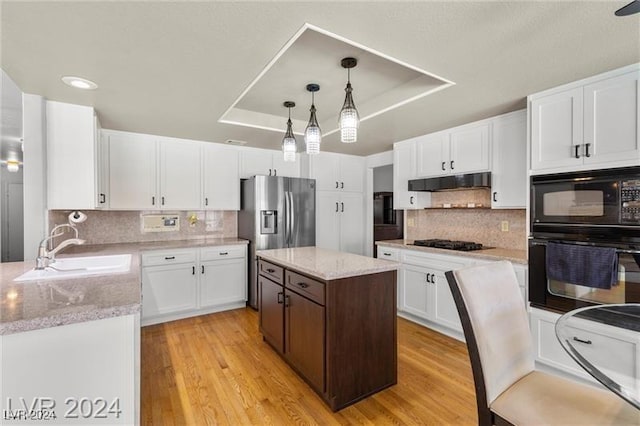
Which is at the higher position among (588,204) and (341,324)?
(588,204)

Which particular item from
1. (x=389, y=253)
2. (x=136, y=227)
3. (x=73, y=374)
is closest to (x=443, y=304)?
(x=389, y=253)

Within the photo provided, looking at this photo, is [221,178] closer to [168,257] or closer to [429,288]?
[168,257]

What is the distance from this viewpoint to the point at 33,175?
93.6 inches

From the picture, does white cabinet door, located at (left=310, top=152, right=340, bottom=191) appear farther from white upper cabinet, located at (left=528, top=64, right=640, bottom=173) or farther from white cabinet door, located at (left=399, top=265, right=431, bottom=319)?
white upper cabinet, located at (left=528, top=64, right=640, bottom=173)

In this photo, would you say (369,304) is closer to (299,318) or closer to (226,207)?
(299,318)

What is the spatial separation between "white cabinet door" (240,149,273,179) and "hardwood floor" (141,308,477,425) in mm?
2126

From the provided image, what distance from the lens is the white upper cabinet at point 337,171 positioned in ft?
14.7

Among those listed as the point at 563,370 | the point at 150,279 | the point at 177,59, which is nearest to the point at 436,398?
the point at 563,370

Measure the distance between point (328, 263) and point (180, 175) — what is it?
8.43 feet

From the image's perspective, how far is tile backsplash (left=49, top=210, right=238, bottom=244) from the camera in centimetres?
351

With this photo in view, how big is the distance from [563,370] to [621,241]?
102 centimetres

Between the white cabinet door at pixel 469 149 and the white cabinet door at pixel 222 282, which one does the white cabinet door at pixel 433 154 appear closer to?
the white cabinet door at pixel 469 149

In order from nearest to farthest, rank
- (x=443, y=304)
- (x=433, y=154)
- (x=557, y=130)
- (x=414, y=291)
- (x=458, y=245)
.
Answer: (x=557, y=130), (x=443, y=304), (x=458, y=245), (x=414, y=291), (x=433, y=154)

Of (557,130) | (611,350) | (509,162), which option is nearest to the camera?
(611,350)
